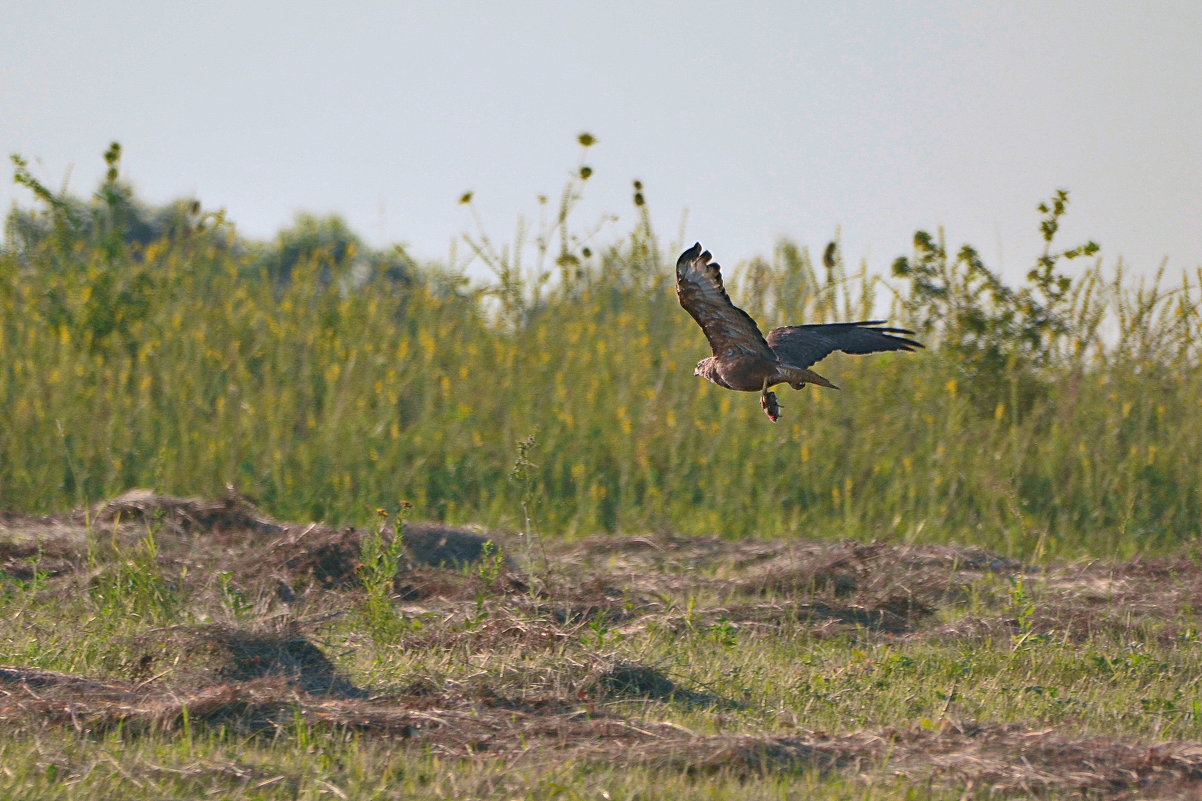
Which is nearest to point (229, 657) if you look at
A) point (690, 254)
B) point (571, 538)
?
point (690, 254)

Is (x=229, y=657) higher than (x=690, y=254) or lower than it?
lower

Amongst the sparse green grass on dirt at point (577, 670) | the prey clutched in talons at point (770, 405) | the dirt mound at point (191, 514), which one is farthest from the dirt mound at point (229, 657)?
the dirt mound at point (191, 514)

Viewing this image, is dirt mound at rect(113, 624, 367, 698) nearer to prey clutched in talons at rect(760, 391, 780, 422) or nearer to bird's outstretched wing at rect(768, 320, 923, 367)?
prey clutched in talons at rect(760, 391, 780, 422)

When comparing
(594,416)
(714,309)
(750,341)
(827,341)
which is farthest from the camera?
(594,416)

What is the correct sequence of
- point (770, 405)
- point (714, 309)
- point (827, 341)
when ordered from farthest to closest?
1. point (827, 341)
2. point (770, 405)
3. point (714, 309)

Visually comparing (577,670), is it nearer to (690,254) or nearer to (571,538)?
(690,254)

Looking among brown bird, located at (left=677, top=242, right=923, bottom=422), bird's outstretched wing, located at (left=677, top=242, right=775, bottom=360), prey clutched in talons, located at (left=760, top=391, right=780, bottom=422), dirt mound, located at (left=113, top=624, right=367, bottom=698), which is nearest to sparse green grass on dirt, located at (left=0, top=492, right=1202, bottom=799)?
dirt mound, located at (left=113, top=624, right=367, bottom=698)

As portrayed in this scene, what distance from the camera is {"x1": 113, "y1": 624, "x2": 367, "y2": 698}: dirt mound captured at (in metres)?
5.03

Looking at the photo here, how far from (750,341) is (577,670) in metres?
1.81

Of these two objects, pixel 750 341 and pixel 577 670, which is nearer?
pixel 577 670

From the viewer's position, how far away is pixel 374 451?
10.2 m

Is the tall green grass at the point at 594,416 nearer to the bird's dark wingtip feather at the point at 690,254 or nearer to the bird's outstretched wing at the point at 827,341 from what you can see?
the bird's outstretched wing at the point at 827,341

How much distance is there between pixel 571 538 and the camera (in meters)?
9.09

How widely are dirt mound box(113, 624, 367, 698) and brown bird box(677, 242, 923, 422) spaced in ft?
6.94
